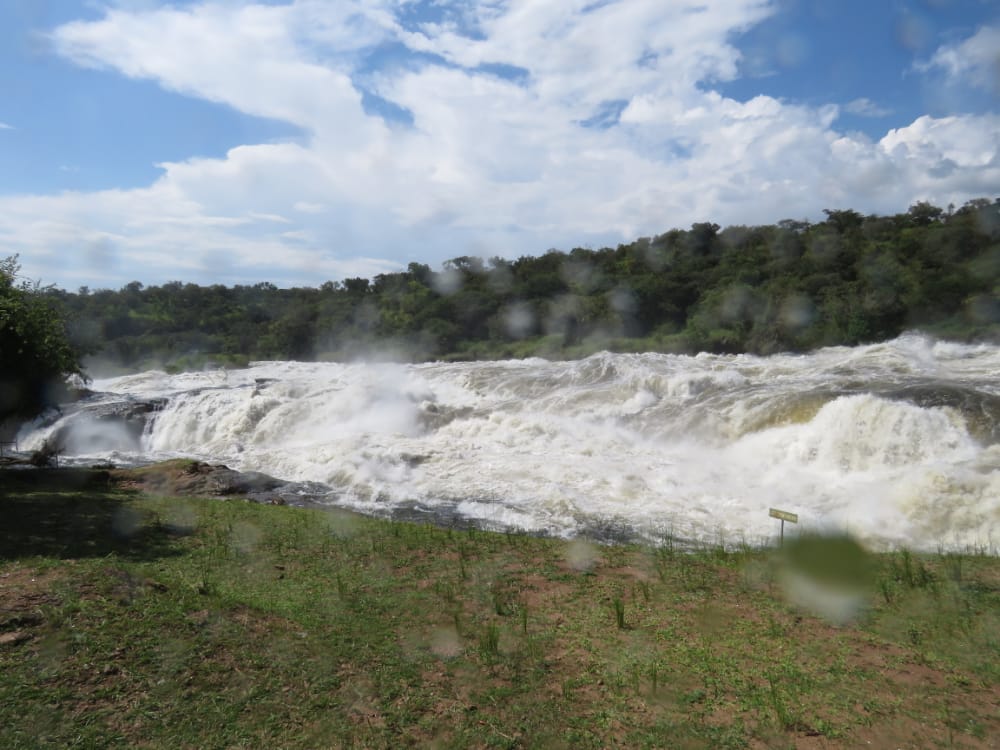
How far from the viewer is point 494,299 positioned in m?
48.3

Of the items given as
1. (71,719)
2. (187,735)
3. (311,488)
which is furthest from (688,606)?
(311,488)

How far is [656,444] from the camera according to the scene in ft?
47.8

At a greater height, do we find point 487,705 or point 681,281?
point 681,281

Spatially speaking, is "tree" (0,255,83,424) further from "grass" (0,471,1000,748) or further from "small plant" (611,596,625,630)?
"small plant" (611,596,625,630)

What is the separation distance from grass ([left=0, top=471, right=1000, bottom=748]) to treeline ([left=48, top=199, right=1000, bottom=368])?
2493cm

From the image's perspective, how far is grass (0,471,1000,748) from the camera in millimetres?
3559

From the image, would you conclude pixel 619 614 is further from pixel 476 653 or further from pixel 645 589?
pixel 476 653

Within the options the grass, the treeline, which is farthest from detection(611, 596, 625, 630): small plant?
the treeline

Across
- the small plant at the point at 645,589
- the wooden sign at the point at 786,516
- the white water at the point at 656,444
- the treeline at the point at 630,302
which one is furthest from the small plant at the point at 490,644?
the treeline at the point at 630,302

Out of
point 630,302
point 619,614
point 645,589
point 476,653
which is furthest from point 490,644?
point 630,302

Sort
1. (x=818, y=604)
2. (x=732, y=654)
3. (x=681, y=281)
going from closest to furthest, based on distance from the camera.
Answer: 1. (x=732, y=654)
2. (x=818, y=604)
3. (x=681, y=281)

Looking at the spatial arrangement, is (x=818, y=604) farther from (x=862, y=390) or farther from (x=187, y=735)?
(x=862, y=390)

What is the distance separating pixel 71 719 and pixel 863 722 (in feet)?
Answer: 13.6

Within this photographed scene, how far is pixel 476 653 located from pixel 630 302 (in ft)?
125
